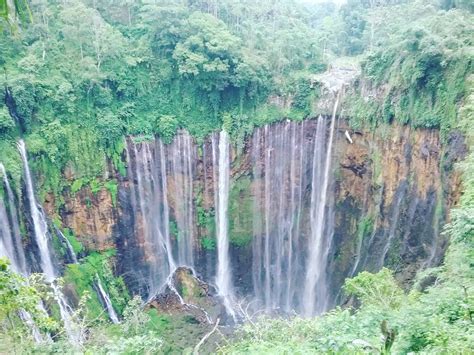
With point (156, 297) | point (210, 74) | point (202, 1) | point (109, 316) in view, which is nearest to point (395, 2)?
point (202, 1)

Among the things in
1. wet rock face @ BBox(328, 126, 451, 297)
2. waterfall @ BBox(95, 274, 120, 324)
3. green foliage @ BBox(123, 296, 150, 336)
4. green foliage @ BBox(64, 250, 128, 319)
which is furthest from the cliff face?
green foliage @ BBox(123, 296, 150, 336)

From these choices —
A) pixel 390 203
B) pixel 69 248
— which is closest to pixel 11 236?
pixel 69 248

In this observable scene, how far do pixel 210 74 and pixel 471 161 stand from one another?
10141mm

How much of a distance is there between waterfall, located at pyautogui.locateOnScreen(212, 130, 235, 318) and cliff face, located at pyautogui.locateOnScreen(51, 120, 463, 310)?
21 centimetres

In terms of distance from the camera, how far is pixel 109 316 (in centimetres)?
1515

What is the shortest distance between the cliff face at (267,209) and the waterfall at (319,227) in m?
0.06

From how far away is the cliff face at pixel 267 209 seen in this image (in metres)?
14.6

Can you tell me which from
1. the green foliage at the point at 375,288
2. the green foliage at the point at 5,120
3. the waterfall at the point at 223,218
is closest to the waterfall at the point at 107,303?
the waterfall at the point at 223,218

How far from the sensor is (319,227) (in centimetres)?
1677

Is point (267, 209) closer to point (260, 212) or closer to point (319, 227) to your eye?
point (260, 212)

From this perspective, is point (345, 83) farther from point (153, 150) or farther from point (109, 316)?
A: point (109, 316)

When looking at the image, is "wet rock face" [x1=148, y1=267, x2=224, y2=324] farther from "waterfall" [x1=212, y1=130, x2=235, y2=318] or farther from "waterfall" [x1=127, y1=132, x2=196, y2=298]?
"waterfall" [x1=212, y1=130, x2=235, y2=318]

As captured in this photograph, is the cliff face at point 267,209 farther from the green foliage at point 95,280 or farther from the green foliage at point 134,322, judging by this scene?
the green foliage at point 134,322

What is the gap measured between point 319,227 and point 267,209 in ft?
7.32
